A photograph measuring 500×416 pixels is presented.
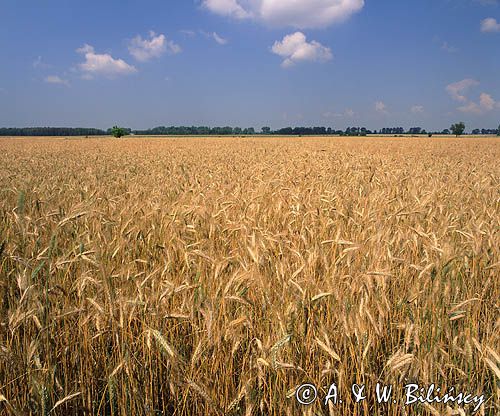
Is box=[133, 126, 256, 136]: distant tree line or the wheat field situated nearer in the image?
the wheat field

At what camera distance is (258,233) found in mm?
3068

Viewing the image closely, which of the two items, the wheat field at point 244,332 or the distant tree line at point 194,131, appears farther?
the distant tree line at point 194,131

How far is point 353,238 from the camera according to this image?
337 cm

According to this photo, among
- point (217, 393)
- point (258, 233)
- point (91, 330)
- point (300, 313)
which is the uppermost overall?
point (258, 233)

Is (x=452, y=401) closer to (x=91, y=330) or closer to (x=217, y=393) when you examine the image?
(x=217, y=393)

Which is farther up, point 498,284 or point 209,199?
point 209,199

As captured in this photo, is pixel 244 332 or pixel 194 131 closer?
pixel 244 332

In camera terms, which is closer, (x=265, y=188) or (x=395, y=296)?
(x=395, y=296)

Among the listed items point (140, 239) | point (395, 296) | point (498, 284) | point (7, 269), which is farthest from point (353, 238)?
point (7, 269)

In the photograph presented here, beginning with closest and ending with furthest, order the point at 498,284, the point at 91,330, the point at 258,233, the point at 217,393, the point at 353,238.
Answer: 1. the point at 217,393
2. the point at 91,330
3. the point at 498,284
4. the point at 258,233
5. the point at 353,238

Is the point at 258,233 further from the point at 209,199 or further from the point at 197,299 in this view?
the point at 209,199

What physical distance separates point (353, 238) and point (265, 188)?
8.22 feet

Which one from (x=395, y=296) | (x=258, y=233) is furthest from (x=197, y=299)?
(x=395, y=296)

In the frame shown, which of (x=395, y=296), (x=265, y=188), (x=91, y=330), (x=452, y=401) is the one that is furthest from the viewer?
(x=265, y=188)
